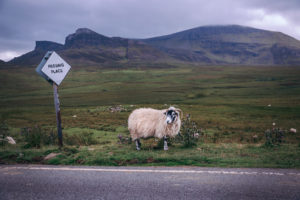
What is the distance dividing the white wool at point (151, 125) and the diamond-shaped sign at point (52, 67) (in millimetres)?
3696

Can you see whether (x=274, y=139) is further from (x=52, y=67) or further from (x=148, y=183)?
(x=52, y=67)

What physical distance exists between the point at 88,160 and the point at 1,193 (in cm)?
283

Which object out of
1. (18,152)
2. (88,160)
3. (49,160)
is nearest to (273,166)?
(88,160)

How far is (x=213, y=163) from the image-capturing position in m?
7.16

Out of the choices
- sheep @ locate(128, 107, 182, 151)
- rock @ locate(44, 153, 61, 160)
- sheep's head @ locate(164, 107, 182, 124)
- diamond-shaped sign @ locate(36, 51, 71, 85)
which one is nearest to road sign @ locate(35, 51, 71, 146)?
diamond-shaped sign @ locate(36, 51, 71, 85)

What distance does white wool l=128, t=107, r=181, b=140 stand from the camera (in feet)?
33.3

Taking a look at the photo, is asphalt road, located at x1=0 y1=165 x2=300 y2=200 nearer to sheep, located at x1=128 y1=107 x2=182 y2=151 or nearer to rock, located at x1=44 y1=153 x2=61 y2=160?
rock, located at x1=44 y1=153 x2=61 y2=160

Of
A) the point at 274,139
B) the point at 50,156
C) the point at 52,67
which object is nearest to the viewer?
the point at 50,156

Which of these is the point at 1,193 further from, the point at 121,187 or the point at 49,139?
the point at 49,139

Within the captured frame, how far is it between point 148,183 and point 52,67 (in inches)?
251

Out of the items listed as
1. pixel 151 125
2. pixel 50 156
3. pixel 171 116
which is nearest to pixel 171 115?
pixel 171 116

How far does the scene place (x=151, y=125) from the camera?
10422 millimetres

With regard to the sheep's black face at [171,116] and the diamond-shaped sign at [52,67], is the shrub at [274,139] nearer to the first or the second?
the sheep's black face at [171,116]

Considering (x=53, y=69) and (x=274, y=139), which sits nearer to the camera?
(x=53, y=69)
